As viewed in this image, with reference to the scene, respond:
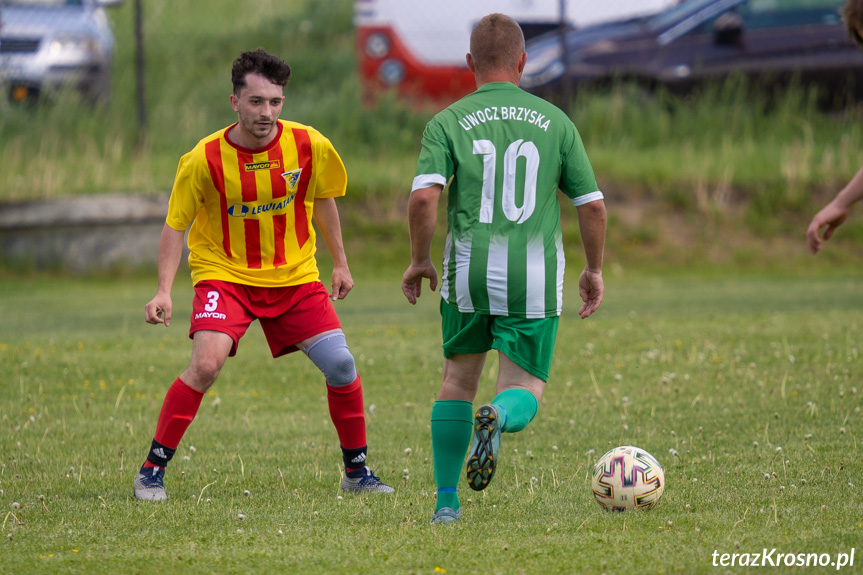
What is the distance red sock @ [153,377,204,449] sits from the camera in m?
5.16

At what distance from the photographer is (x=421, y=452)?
6.16 meters

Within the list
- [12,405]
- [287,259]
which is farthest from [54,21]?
[287,259]

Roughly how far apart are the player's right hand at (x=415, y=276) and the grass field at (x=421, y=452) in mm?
949

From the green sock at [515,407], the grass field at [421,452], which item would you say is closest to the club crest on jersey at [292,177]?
the grass field at [421,452]

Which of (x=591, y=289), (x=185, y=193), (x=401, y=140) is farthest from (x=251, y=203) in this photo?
(x=401, y=140)

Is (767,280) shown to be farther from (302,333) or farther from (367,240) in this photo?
(302,333)

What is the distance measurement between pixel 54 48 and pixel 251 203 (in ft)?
42.9

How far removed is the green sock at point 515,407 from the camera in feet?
13.7

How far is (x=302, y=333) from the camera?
17.4 ft

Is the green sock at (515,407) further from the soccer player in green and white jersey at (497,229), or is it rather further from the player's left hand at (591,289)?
the player's left hand at (591,289)

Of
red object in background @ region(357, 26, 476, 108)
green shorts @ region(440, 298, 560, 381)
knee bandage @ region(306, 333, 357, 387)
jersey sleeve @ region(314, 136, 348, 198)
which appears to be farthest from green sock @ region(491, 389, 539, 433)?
red object in background @ region(357, 26, 476, 108)

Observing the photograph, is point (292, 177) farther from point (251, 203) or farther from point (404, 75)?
point (404, 75)

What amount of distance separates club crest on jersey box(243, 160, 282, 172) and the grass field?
5.08ft

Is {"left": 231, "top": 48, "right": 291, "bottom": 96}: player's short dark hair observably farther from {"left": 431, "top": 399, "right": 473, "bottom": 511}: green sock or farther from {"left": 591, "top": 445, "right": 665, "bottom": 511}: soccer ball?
{"left": 591, "top": 445, "right": 665, "bottom": 511}: soccer ball
